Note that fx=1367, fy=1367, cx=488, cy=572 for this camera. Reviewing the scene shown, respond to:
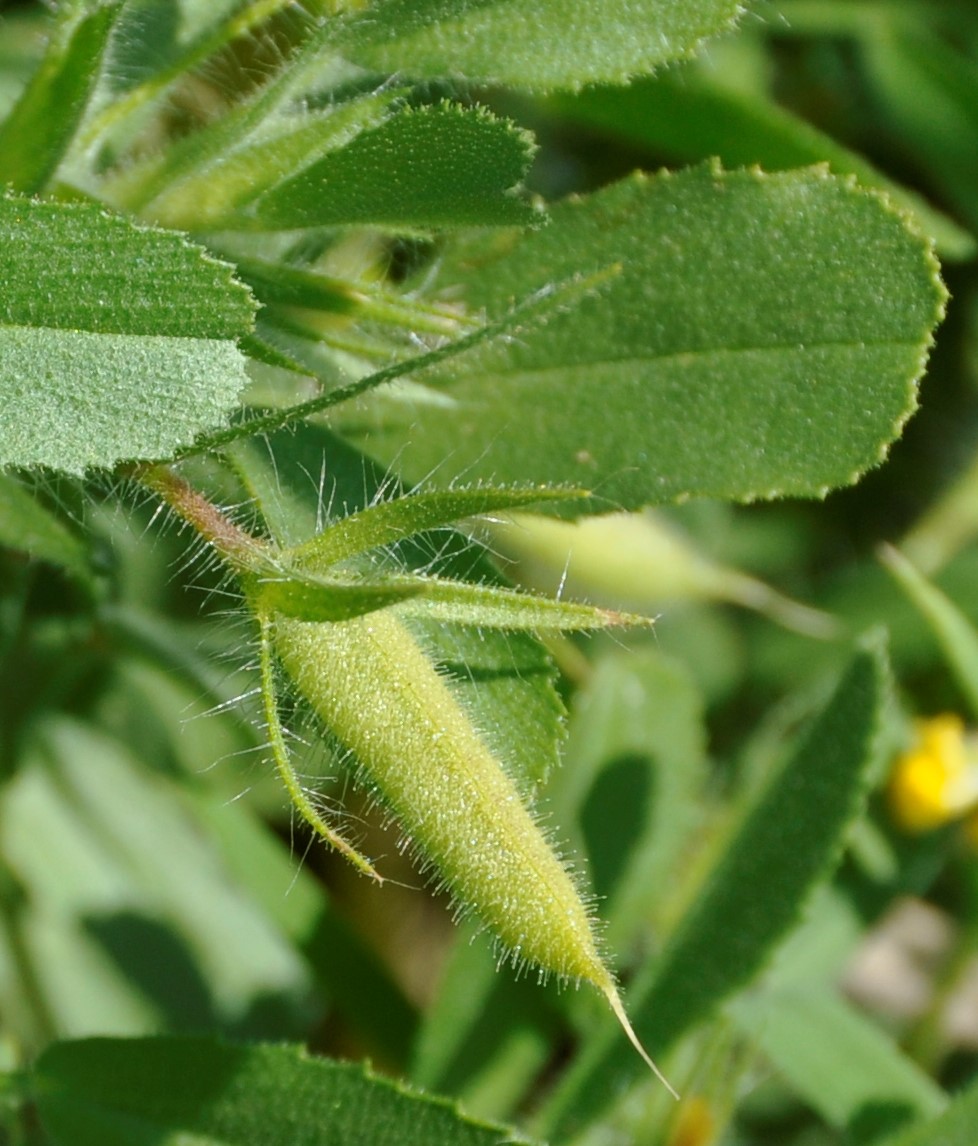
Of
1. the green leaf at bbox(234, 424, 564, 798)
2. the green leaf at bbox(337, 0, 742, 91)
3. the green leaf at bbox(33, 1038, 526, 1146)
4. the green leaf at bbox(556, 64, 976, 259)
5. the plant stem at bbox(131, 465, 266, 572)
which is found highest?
the green leaf at bbox(337, 0, 742, 91)

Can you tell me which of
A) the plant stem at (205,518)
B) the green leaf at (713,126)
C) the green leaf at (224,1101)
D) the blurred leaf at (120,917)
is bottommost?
the blurred leaf at (120,917)

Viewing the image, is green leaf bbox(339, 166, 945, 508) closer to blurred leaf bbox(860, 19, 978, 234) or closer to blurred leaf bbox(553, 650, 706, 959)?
blurred leaf bbox(553, 650, 706, 959)

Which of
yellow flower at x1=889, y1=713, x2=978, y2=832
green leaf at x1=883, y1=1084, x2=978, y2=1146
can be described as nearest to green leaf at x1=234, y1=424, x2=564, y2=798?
green leaf at x1=883, y1=1084, x2=978, y2=1146

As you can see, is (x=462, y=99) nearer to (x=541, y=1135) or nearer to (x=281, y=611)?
(x=281, y=611)

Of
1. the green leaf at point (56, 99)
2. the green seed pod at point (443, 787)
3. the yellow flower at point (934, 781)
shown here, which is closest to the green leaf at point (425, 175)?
the green leaf at point (56, 99)

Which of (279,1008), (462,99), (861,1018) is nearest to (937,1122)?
(861,1018)

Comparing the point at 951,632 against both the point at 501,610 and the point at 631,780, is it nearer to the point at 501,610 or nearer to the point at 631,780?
the point at 631,780

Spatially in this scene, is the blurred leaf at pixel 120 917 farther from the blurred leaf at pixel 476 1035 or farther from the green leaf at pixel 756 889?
the green leaf at pixel 756 889
